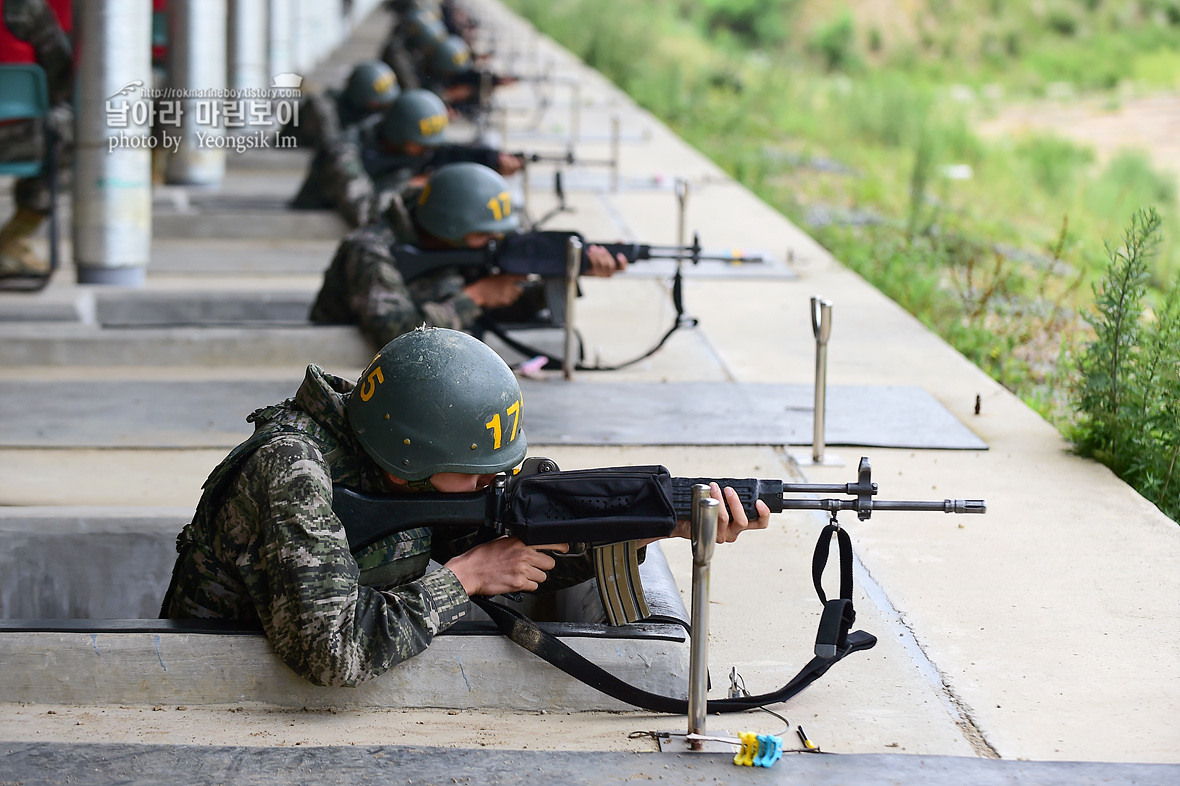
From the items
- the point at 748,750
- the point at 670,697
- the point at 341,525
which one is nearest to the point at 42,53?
the point at 341,525

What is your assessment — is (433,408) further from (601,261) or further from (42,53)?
(42,53)

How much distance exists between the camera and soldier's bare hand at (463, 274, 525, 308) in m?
6.90

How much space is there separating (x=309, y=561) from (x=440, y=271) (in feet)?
12.3

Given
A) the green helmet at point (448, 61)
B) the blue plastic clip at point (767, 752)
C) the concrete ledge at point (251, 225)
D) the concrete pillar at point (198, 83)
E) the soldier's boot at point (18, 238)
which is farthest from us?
the green helmet at point (448, 61)

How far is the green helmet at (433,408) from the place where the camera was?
3375mm

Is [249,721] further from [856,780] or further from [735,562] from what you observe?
[735,562]

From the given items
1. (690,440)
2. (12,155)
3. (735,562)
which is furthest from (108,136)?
(735,562)

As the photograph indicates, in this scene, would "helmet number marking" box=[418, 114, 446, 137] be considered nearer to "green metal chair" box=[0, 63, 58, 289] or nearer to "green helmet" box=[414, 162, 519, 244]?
"green metal chair" box=[0, 63, 58, 289]

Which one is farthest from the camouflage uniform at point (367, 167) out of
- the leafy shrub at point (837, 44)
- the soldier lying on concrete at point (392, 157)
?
the leafy shrub at point (837, 44)

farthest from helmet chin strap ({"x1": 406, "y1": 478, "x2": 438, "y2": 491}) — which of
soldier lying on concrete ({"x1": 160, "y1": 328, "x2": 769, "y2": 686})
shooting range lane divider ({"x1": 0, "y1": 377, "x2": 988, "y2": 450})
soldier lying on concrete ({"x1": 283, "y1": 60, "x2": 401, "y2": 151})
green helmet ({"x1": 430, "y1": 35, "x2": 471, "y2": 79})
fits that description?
green helmet ({"x1": 430, "y1": 35, "x2": 471, "y2": 79})

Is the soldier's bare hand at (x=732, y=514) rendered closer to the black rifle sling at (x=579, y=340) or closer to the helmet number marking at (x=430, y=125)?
the black rifle sling at (x=579, y=340)

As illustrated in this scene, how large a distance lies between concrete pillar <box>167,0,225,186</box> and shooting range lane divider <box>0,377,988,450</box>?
5707mm

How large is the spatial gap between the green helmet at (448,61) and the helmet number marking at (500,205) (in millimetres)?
9983

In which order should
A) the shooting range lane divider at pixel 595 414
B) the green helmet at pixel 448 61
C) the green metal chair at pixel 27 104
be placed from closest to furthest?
the shooting range lane divider at pixel 595 414 → the green metal chair at pixel 27 104 → the green helmet at pixel 448 61
